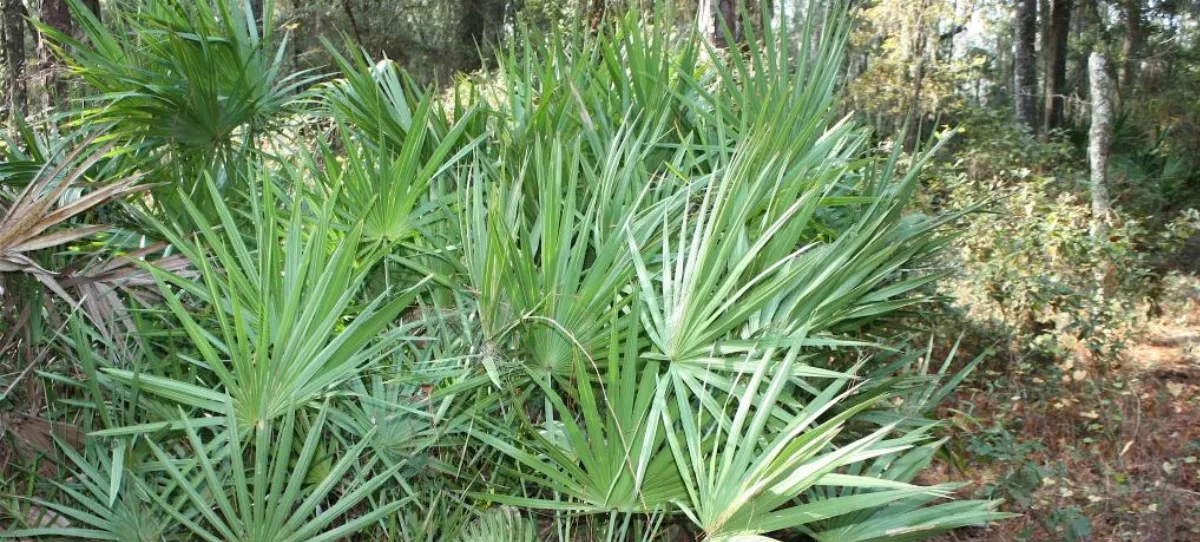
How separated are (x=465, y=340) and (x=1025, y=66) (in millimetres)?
12047

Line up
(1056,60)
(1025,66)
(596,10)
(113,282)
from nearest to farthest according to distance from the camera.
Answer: (113,282) → (596,10) → (1025,66) → (1056,60)

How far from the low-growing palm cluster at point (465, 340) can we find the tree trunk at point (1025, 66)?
10527 mm

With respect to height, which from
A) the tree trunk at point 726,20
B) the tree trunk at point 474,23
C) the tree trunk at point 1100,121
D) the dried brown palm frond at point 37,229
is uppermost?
the tree trunk at point 474,23

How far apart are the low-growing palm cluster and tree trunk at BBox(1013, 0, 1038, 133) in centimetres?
1053

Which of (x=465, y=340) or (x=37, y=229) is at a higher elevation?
(x=37, y=229)

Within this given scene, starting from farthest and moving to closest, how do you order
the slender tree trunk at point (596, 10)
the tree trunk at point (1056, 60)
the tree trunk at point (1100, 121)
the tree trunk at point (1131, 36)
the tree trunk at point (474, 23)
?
the tree trunk at point (474, 23), the tree trunk at point (1131, 36), the tree trunk at point (1056, 60), the tree trunk at point (1100, 121), the slender tree trunk at point (596, 10)

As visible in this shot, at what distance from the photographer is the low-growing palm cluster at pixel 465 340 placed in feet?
6.79

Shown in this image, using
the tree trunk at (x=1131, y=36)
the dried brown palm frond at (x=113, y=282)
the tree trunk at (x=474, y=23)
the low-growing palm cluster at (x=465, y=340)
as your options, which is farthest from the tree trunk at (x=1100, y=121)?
the tree trunk at (x=474, y=23)

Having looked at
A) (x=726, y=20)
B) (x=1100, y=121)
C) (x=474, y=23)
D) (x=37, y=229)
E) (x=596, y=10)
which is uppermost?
(x=474, y=23)

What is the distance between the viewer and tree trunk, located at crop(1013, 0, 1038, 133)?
12.3 m

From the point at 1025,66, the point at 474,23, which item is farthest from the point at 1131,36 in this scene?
the point at 474,23

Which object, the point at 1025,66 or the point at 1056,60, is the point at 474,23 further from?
the point at 1056,60

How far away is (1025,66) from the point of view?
12484mm

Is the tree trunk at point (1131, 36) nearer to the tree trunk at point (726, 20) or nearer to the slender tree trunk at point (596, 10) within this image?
the slender tree trunk at point (596, 10)
